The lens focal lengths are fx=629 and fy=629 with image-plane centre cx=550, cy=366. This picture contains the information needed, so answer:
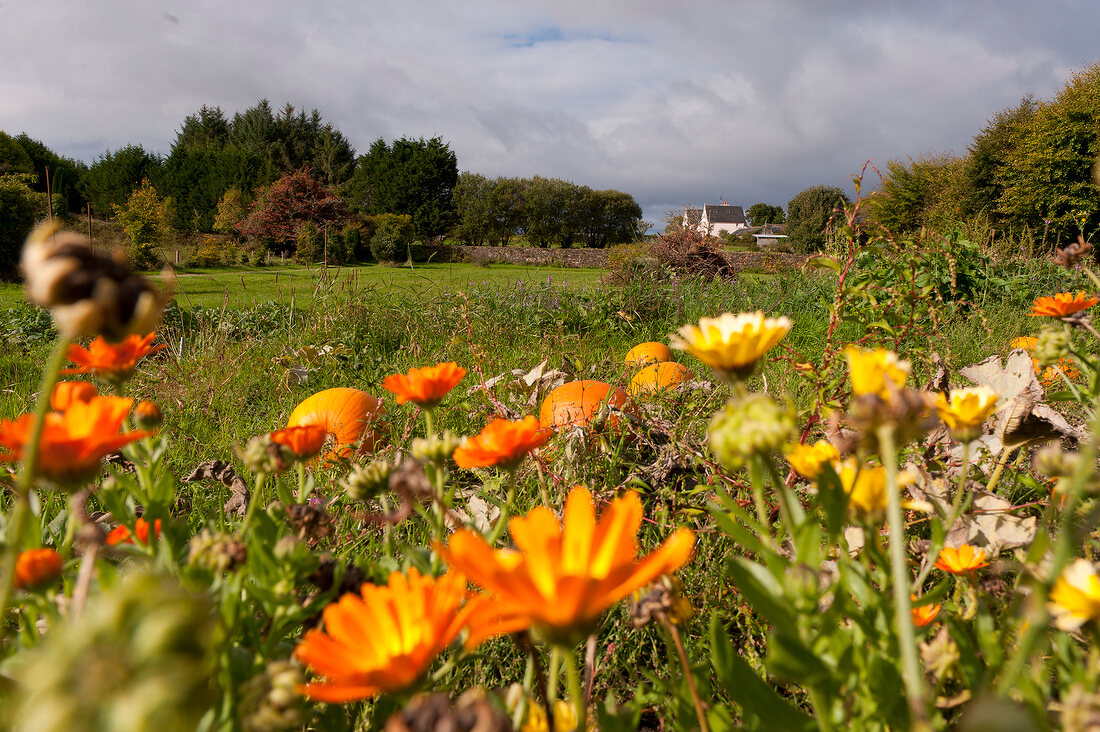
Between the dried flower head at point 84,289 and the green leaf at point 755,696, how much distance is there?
580 millimetres

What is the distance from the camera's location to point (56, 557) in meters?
0.70

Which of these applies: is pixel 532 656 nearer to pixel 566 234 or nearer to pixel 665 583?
pixel 665 583

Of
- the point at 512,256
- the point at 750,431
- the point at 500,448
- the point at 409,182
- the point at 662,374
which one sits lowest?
the point at 662,374

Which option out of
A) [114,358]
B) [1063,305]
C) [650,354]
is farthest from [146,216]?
[1063,305]

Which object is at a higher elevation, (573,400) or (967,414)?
(967,414)

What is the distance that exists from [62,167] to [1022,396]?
3065 cm

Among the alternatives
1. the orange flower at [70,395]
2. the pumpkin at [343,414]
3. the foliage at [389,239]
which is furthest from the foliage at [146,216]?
the orange flower at [70,395]

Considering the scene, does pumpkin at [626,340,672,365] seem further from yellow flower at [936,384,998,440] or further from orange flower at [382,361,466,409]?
yellow flower at [936,384,998,440]

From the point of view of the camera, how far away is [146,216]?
21219 millimetres

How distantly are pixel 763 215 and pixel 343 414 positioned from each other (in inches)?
3114

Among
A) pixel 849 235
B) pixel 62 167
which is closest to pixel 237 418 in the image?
pixel 849 235

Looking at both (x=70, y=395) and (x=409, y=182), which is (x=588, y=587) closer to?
(x=70, y=395)

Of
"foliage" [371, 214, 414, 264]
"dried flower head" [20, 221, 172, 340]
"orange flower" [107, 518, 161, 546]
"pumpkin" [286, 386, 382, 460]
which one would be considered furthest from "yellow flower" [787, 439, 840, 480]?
"foliage" [371, 214, 414, 264]

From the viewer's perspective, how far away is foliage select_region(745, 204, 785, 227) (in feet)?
245
